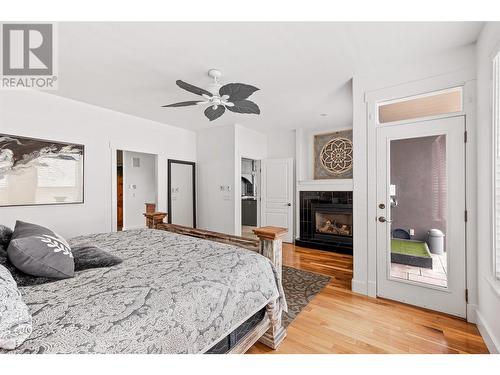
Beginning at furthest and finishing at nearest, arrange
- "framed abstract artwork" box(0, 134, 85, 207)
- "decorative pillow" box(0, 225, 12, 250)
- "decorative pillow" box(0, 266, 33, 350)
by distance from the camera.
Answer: "framed abstract artwork" box(0, 134, 85, 207), "decorative pillow" box(0, 225, 12, 250), "decorative pillow" box(0, 266, 33, 350)

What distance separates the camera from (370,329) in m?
2.03

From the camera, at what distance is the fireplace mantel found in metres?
4.65

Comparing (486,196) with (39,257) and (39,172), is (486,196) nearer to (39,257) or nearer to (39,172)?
(39,257)

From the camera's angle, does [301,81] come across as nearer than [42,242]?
No

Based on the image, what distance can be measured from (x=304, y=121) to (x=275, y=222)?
237 cm

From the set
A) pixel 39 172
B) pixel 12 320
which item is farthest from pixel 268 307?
pixel 39 172

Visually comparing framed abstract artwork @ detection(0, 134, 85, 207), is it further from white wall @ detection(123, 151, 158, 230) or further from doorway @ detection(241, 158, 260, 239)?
doorway @ detection(241, 158, 260, 239)

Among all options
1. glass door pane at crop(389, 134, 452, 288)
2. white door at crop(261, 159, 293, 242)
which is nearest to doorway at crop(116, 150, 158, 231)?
white door at crop(261, 159, 293, 242)

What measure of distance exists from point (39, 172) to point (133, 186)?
10.2ft

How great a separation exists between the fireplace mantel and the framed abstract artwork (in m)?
4.07

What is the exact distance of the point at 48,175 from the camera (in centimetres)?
322

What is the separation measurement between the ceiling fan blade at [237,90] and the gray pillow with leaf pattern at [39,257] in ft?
5.80
